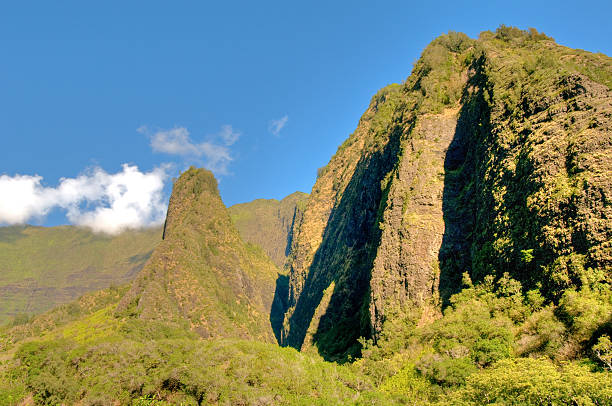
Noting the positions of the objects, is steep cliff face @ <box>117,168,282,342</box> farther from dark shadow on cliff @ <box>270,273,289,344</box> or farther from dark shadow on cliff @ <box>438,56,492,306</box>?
dark shadow on cliff @ <box>438,56,492,306</box>

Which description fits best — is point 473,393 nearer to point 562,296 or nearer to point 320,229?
point 562,296

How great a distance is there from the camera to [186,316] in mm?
85312

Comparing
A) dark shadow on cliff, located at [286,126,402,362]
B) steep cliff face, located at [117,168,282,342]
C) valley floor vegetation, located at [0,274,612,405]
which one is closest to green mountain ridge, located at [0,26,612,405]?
valley floor vegetation, located at [0,274,612,405]

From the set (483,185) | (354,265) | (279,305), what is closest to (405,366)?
(483,185)

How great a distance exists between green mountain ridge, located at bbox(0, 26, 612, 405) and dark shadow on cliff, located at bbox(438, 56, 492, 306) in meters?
0.21

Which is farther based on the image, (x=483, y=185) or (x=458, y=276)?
(x=458, y=276)

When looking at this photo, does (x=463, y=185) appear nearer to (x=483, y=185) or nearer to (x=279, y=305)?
(x=483, y=185)

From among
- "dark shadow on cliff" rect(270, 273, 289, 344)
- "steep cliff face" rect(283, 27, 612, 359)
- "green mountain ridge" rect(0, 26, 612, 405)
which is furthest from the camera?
"dark shadow on cliff" rect(270, 273, 289, 344)

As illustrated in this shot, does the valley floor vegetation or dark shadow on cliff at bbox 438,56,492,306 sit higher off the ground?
dark shadow on cliff at bbox 438,56,492,306

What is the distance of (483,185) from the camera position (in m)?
30.1

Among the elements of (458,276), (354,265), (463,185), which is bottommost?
(458,276)

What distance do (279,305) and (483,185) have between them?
12511 cm

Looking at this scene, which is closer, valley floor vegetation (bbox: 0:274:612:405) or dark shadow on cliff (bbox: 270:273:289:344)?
valley floor vegetation (bbox: 0:274:612:405)

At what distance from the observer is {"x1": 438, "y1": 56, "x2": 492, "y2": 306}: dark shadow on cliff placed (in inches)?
1245
